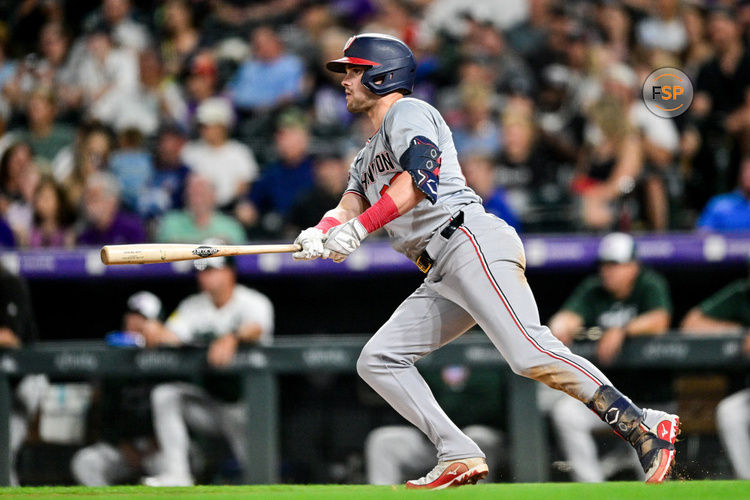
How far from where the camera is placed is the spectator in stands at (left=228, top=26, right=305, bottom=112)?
870cm

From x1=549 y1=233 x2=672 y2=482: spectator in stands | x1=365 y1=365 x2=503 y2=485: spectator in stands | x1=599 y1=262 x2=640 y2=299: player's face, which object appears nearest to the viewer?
x1=549 y1=233 x2=672 y2=482: spectator in stands

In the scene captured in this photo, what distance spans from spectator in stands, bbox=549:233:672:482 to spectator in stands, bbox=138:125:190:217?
A: 338cm

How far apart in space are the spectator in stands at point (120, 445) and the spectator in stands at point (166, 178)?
2.17 meters

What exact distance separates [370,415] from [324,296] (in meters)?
1.44

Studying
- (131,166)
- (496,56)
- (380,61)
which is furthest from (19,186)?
(380,61)

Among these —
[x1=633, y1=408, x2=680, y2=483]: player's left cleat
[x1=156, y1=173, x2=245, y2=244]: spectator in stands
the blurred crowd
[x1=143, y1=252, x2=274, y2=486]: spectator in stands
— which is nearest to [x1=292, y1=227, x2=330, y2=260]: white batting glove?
[x1=633, y1=408, x2=680, y2=483]: player's left cleat

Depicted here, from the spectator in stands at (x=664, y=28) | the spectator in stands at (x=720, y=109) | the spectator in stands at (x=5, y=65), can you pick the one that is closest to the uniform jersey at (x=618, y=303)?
the spectator in stands at (x=720, y=109)

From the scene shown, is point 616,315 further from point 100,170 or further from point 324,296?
point 100,170

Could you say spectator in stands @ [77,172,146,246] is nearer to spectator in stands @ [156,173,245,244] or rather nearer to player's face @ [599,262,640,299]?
spectator in stands @ [156,173,245,244]

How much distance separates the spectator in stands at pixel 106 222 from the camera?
735 cm

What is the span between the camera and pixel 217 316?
21.1 feet

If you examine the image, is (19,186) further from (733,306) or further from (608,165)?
(733,306)

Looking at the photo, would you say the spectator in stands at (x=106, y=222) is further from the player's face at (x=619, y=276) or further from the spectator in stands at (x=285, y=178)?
the player's face at (x=619, y=276)

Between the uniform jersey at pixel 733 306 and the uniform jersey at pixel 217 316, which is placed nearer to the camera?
the uniform jersey at pixel 733 306
